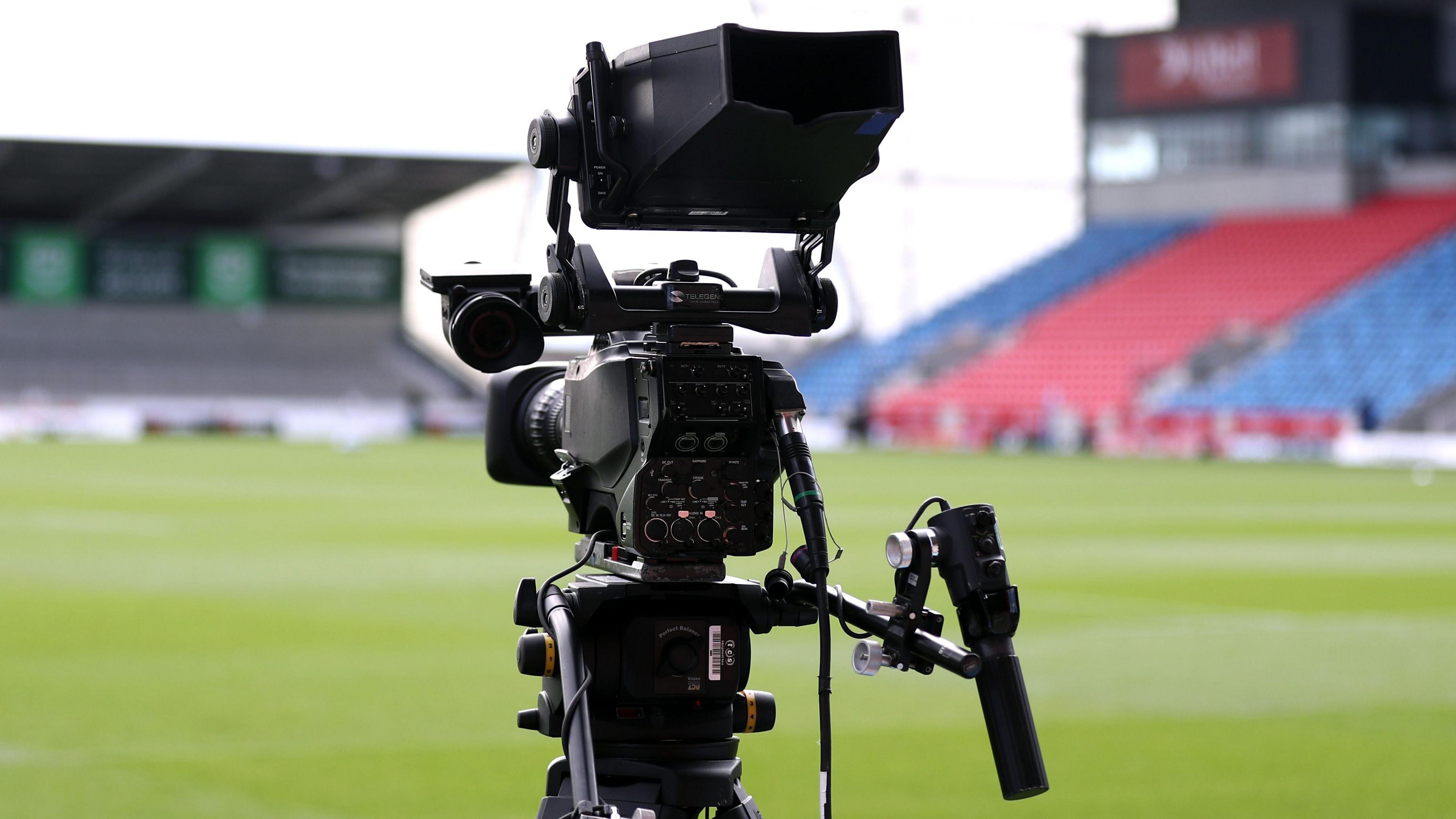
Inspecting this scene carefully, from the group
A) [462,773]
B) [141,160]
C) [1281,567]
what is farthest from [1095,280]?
[462,773]

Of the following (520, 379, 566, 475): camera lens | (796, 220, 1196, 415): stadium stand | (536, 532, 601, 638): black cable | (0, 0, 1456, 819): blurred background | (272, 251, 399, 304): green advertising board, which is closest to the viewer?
(536, 532, 601, 638): black cable

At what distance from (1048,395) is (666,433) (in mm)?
39240

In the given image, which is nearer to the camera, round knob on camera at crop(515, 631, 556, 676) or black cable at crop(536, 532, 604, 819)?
black cable at crop(536, 532, 604, 819)

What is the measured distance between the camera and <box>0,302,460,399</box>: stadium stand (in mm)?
48875

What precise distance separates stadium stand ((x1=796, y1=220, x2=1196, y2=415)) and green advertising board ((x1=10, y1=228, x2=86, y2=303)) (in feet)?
58.7

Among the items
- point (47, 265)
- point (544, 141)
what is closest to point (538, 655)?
point (544, 141)

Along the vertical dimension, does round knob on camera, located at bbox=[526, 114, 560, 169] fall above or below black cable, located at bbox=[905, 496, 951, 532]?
above

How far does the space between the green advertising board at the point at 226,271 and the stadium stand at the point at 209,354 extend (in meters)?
2.63

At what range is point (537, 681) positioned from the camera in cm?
834

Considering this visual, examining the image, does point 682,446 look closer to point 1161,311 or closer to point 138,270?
point 1161,311

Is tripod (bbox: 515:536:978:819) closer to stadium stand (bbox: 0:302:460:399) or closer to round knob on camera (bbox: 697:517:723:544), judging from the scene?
round knob on camera (bbox: 697:517:723:544)

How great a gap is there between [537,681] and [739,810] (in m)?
5.00

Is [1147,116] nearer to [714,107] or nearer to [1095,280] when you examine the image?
[1095,280]

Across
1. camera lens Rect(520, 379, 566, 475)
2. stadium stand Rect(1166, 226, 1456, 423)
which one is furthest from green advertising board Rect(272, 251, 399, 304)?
camera lens Rect(520, 379, 566, 475)
